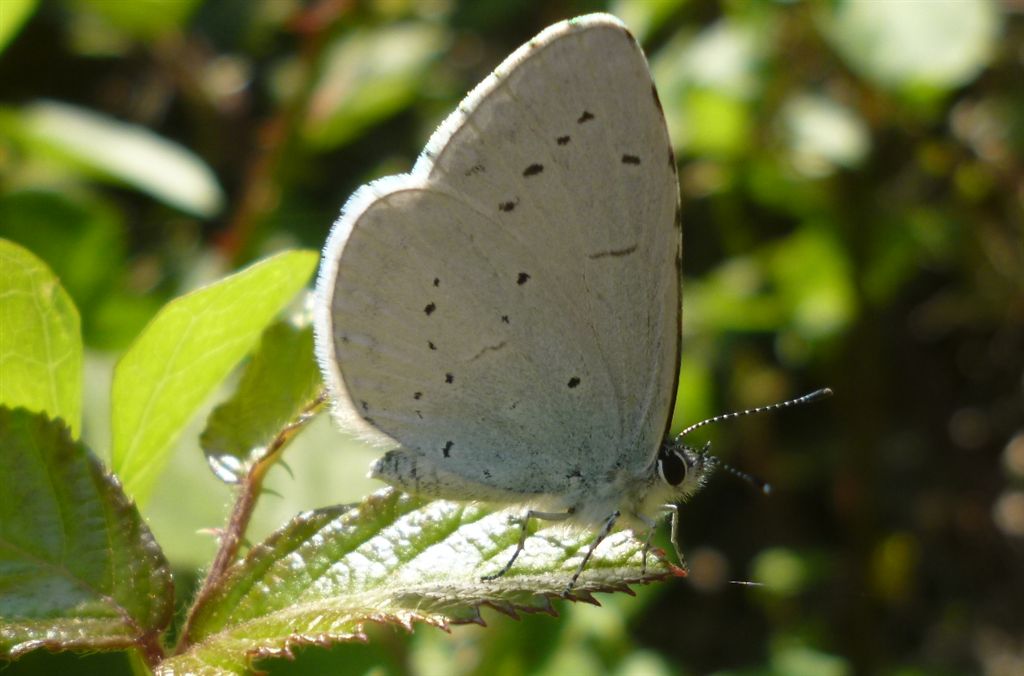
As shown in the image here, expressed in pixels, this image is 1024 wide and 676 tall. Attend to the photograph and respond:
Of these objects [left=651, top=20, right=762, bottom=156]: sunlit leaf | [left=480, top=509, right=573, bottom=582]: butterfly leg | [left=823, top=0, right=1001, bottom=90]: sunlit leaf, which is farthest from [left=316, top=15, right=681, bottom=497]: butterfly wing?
[left=651, top=20, right=762, bottom=156]: sunlit leaf

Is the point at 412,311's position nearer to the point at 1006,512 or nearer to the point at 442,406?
the point at 442,406

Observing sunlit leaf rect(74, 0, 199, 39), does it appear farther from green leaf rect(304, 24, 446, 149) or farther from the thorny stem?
the thorny stem

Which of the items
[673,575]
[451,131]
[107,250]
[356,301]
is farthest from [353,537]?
[107,250]

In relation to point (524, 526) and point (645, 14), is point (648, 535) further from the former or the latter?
point (645, 14)

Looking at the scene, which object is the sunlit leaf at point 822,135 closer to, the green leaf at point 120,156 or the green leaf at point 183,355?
the green leaf at point 120,156

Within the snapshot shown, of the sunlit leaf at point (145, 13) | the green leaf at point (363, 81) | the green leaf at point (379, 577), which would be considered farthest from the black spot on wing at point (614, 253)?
the sunlit leaf at point (145, 13)
